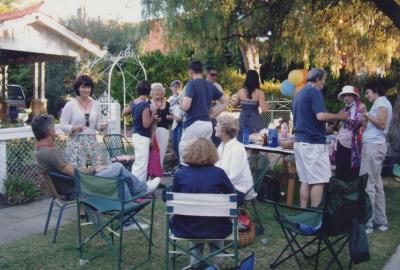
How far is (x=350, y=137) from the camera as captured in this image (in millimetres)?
5906

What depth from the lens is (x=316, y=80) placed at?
518cm

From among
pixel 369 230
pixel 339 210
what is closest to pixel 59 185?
pixel 339 210

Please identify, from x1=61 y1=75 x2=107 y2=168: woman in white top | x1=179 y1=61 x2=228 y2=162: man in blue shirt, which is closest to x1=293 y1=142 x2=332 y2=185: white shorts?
x1=179 y1=61 x2=228 y2=162: man in blue shirt

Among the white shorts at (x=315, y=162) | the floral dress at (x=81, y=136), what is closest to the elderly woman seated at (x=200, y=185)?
the white shorts at (x=315, y=162)

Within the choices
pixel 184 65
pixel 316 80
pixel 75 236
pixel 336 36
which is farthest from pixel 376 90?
pixel 184 65

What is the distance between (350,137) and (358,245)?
7.97ft

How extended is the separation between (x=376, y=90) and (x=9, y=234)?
4.28 meters

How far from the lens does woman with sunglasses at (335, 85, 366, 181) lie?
5777mm

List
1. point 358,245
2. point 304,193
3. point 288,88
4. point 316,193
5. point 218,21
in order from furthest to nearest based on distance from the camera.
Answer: point 288,88 < point 218,21 < point 304,193 < point 316,193 < point 358,245

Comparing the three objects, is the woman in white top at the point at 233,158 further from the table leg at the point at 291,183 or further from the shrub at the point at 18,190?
the shrub at the point at 18,190

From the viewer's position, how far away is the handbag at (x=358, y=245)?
12.2 ft

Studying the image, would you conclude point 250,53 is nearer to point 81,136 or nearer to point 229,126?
point 81,136

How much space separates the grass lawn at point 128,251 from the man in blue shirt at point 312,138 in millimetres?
697

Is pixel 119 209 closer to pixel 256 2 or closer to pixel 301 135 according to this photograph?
pixel 301 135
